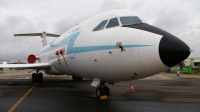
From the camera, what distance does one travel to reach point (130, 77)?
5.73m

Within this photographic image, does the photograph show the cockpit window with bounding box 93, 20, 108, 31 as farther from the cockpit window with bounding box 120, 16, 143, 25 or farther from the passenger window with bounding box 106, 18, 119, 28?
the cockpit window with bounding box 120, 16, 143, 25

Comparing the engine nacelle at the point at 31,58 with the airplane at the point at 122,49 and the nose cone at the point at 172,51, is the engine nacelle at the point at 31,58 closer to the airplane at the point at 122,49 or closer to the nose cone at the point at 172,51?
→ the airplane at the point at 122,49

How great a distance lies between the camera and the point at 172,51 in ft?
14.9

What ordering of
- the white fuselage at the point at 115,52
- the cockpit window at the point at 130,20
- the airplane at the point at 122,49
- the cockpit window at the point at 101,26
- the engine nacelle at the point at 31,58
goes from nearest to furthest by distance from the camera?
the airplane at the point at 122,49 < the white fuselage at the point at 115,52 < the cockpit window at the point at 130,20 < the cockpit window at the point at 101,26 < the engine nacelle at the point at 31,58

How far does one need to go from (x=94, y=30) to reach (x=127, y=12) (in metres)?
1.34

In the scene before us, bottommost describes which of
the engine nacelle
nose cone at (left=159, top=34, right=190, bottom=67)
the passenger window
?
nose cone at (left=159, top=34, right=190, bottom=67)

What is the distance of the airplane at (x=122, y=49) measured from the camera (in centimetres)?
472

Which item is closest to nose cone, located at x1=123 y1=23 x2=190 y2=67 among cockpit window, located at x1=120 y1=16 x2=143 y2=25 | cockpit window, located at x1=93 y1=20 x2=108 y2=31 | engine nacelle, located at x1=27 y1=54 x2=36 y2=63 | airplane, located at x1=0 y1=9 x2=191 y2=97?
airplane, located at x1=0 y1=9 x2=191 y2=97

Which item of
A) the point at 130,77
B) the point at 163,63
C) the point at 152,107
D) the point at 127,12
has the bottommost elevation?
the point at 152,107

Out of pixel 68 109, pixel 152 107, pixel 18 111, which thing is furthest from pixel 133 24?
pixel 18 111

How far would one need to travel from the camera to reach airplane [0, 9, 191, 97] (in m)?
4.72

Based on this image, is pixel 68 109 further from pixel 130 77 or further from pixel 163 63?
pixel 163 63

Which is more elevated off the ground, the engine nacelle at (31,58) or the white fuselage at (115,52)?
the engine nacelle at (31,58)

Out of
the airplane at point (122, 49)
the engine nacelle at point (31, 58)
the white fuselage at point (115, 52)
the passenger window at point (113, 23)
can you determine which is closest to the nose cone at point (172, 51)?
the airplane at point (122, 49)
